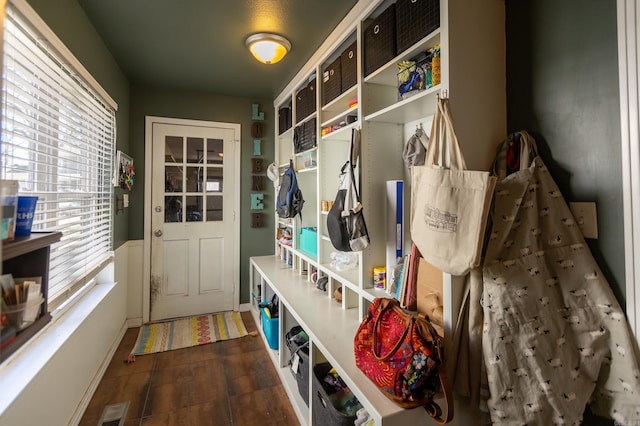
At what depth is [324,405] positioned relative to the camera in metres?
1.48

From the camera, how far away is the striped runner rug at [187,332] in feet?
8.79

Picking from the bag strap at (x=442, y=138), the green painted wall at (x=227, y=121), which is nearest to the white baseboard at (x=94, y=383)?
the green painted wall at (x=227, y=121)

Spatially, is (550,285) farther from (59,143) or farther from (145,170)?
(145,170)

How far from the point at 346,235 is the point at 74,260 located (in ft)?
5.16

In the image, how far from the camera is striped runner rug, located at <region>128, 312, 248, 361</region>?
2.68m

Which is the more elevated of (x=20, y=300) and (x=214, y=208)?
(x=214, y=208)

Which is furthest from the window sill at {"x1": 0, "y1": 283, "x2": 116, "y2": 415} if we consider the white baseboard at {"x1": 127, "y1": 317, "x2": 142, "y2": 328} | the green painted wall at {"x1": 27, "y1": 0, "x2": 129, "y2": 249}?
the white baseboard at {"x1": 127, "y1": 317, "x2": 142, "y2": 328}

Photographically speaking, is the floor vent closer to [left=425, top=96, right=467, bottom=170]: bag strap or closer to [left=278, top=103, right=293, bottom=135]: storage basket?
[left=425, top=96, right=467, bottom=170]: bag strap

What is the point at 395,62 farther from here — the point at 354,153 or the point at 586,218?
the point at 586,218

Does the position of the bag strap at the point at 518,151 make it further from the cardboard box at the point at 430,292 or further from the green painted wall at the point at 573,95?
the cardboard box at the point at 430,292

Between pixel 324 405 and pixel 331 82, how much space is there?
1912 millimetres

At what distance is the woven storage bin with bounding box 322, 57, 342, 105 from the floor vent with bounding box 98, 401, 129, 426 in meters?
2.36

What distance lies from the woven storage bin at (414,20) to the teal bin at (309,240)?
1449 mm

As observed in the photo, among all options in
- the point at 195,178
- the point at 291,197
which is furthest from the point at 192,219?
the point at 291,197
